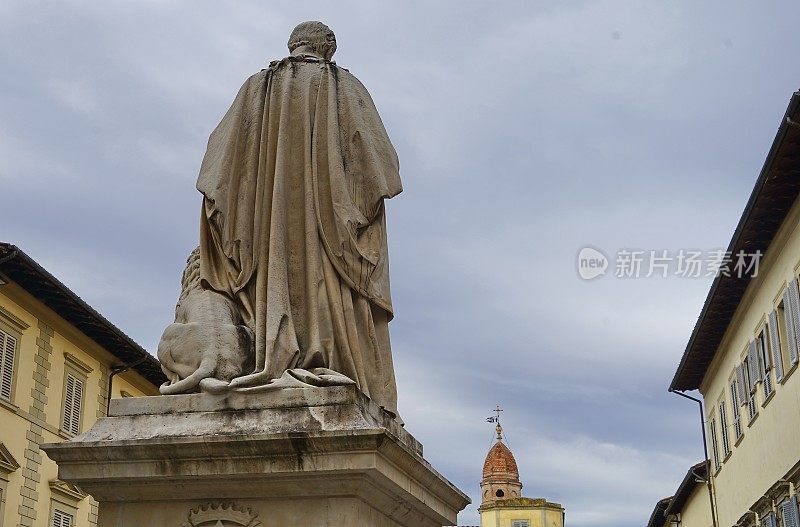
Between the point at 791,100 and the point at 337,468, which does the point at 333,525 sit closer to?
the point at 337,468

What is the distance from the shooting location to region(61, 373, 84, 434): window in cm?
3008

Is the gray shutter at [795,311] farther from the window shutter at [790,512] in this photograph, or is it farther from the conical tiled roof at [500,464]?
the conical tiled roof at [500,464]

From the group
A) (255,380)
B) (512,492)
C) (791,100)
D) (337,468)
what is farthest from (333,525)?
(512,492)

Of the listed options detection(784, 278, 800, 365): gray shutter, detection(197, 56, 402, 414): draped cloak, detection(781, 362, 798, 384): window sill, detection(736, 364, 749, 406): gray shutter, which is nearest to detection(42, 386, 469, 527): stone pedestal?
detection(197, 56, 402, 414): draped cloak

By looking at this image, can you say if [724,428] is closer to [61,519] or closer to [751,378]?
[751,378]

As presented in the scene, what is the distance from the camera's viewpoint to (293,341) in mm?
5527

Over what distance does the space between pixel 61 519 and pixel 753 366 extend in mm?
17076

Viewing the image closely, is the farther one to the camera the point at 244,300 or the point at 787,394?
the point at 787,394

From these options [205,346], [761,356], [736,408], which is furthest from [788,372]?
[205,346]

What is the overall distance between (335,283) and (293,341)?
1.35 ft

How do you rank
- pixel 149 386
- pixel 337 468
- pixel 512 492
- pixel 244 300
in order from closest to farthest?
pixel 337 468, pixel 244 300, pixel 149 386, pixel 512 492

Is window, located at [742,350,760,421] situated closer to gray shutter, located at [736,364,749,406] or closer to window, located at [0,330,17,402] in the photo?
gray shutter, located at [736,364,749,406]

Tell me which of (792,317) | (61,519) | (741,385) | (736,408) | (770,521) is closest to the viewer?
(792,317)

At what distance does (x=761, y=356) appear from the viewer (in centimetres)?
2669
